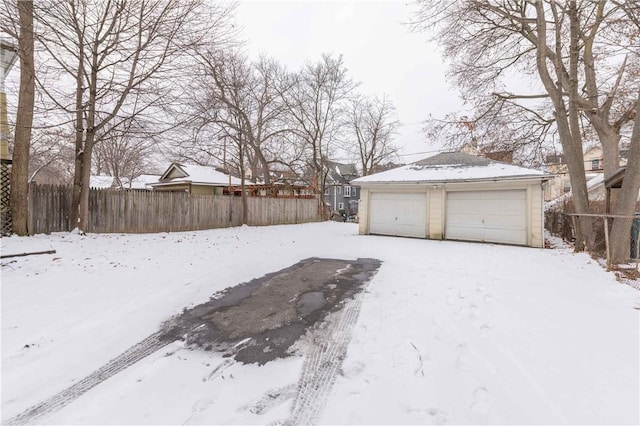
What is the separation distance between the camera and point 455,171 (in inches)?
449

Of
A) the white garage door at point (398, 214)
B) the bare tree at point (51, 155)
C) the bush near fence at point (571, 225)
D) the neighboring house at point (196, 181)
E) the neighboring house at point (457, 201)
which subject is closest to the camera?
the bush near fence at point (571, 225)

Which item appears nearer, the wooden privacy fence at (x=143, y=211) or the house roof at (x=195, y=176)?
the wooden privacy fence at (x=143, y=211)

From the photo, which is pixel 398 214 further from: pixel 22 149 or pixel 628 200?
pixel 22 149

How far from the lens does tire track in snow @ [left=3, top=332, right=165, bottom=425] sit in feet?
6.75

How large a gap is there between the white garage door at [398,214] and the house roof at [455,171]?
742mm

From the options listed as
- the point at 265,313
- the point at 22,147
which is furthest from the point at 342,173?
the point at 265,313

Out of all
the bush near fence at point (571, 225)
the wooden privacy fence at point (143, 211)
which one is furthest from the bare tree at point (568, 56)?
the wooden privacy fence at point (143, 211)

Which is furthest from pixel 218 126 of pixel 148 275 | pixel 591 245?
pixel 591 245

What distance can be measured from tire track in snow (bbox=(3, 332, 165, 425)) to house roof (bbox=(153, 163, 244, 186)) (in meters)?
19.4

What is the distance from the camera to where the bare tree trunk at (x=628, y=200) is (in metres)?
6.69

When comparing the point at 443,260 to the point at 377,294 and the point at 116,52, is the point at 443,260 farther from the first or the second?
the point at 116,52

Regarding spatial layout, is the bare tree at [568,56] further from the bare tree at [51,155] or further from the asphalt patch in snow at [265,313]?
the bare tree at [51,155]

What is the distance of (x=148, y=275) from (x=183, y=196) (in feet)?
25.4

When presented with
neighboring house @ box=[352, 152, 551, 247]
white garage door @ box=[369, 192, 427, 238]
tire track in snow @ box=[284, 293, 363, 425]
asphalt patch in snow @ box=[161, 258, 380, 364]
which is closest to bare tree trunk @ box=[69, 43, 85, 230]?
asphalt patch in snow @ box=[161, 258, 380, 364]
